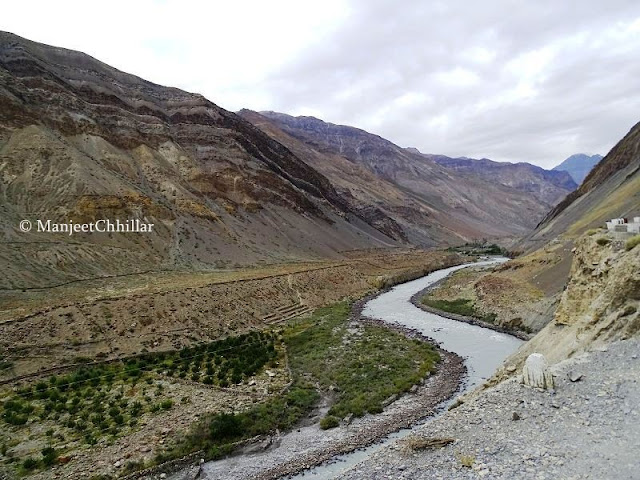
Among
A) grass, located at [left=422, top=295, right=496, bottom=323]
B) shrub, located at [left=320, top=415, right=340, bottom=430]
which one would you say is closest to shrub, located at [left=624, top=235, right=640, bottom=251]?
shrub, located at [left=320, top=415, right=340, bottom=430]

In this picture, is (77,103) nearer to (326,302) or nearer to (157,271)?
(157,271)

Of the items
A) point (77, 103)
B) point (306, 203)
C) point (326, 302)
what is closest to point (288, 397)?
point (326, 302)

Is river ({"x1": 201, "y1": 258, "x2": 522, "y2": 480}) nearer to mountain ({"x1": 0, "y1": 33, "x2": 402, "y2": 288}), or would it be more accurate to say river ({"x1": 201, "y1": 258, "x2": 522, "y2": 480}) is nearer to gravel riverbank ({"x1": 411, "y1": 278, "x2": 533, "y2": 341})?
gravel riverbank ({"x1": 411, "y1": 278, "x2": 533, "y2": 341})

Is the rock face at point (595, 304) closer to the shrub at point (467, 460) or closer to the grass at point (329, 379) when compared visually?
the shrub at point (467, 460)

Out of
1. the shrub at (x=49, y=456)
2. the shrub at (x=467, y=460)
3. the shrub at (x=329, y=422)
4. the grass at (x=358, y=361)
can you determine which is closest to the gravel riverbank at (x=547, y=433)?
the shrub at (x=467, y=460)

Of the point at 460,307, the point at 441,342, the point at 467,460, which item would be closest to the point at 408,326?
the point at 441,342
